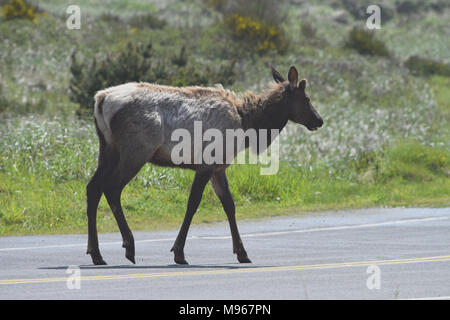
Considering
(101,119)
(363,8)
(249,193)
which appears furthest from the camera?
(363,8)

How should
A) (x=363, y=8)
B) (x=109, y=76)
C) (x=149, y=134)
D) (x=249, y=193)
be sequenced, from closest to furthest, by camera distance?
(x=149, y=134), (x=249, y=193), (x=109, y=76), (x=363, y=8)

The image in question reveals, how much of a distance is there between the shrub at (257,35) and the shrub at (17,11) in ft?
27.4

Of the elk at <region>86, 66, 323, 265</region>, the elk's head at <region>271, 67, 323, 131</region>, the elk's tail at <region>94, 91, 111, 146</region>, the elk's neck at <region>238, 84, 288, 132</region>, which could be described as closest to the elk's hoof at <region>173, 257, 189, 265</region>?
the elk at <region>86, 66, 323, 265</region>

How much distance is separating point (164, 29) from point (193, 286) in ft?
111

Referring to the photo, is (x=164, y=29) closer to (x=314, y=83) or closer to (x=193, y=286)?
(x=314, y=83)

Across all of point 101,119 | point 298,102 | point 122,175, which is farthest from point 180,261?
point 298,102

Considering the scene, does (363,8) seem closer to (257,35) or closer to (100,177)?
(257,35)

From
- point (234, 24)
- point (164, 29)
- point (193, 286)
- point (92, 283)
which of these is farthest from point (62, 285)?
point (164, 29)

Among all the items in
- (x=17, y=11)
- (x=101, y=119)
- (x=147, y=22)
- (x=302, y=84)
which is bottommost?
(x=101, y=119)

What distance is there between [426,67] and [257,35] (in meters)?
8.68

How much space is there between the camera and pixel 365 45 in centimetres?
4262

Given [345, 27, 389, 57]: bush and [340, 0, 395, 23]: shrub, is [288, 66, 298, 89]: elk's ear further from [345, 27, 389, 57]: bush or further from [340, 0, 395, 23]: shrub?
[340, 0, 395, 23]: shrub
